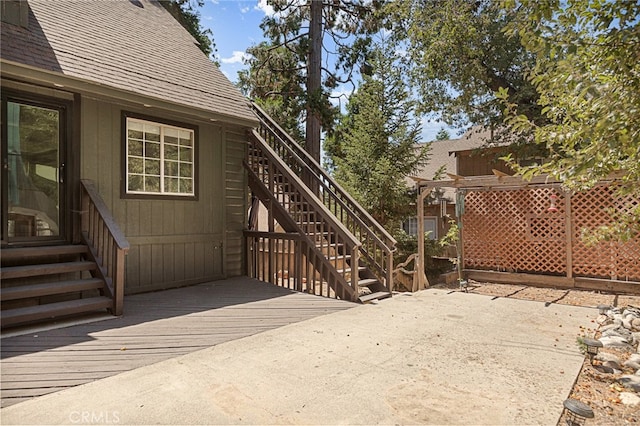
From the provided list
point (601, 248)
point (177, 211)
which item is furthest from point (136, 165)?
point (601, 248)

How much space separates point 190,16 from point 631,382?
Result: 53.0 ft

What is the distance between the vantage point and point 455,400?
270 centimetres

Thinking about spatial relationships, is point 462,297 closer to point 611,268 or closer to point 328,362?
point 611,268

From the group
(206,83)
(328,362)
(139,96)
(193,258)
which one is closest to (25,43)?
(139,96)

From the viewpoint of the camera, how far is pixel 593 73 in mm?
2643

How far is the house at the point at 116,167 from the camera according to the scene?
14.7ft

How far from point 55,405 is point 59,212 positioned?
3.22 meters

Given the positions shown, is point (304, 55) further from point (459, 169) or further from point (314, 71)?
point (459, 169)

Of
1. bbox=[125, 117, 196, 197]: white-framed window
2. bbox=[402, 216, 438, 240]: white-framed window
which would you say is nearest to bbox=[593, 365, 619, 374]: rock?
bbox=[125, 117, 196, 197]: white-framed window

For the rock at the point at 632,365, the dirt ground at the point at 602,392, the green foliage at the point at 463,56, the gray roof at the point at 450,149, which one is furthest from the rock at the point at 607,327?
the gray roof at the point at 450,149

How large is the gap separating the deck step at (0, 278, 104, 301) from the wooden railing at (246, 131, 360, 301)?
9.59 ft

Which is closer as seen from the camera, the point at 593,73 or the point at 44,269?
the point at 593,73

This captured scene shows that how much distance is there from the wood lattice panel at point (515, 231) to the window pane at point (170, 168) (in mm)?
6663

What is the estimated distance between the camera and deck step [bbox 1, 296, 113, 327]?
12.3ft
